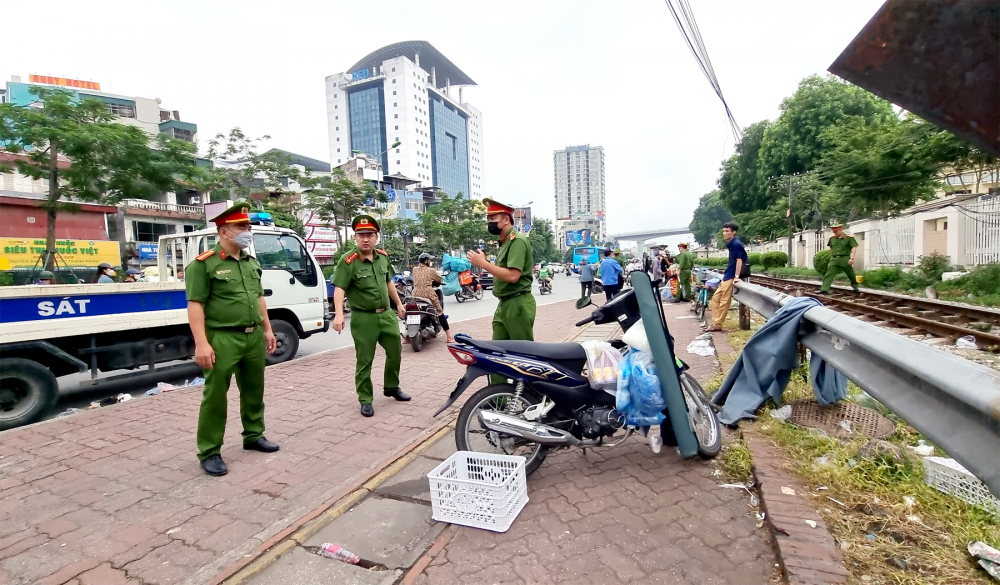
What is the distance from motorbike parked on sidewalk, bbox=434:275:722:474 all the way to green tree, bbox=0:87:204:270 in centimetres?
1351

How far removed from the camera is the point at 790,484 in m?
2.69

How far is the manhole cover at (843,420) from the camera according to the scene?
3207 millimetres

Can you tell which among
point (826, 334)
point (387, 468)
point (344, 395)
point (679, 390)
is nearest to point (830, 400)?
point (826, 334)

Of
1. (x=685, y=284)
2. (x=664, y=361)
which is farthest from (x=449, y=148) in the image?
(x=664, y=361)

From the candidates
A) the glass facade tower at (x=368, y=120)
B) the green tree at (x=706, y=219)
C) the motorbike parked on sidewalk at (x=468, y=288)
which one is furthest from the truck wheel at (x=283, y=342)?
the glass facade tower at (x=368, y=120)

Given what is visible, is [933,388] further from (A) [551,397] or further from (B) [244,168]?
(B) [244,168]

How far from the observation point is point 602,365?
308 cm

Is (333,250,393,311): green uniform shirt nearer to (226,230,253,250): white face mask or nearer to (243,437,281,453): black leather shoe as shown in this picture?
(226,230,253,250): white face mask

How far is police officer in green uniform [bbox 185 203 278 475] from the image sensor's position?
3.33m

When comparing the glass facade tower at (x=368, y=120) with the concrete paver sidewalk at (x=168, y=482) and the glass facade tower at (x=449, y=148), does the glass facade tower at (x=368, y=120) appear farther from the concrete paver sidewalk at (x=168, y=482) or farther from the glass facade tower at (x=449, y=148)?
the concrete paver sidewalk at (x=168, y=482)

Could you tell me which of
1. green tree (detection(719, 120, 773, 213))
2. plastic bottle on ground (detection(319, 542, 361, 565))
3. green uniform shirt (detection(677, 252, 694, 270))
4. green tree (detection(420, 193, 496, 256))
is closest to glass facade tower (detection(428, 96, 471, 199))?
green tree (detection(420, 193, 496, 256))

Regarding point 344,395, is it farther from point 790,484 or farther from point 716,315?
point 716,315

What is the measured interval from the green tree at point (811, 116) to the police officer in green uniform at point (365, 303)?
1290 inches

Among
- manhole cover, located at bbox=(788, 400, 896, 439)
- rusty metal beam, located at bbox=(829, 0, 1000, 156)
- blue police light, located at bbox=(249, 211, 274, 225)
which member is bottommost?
manhole cover, located at bbox=(788, 400, 896, 439)
